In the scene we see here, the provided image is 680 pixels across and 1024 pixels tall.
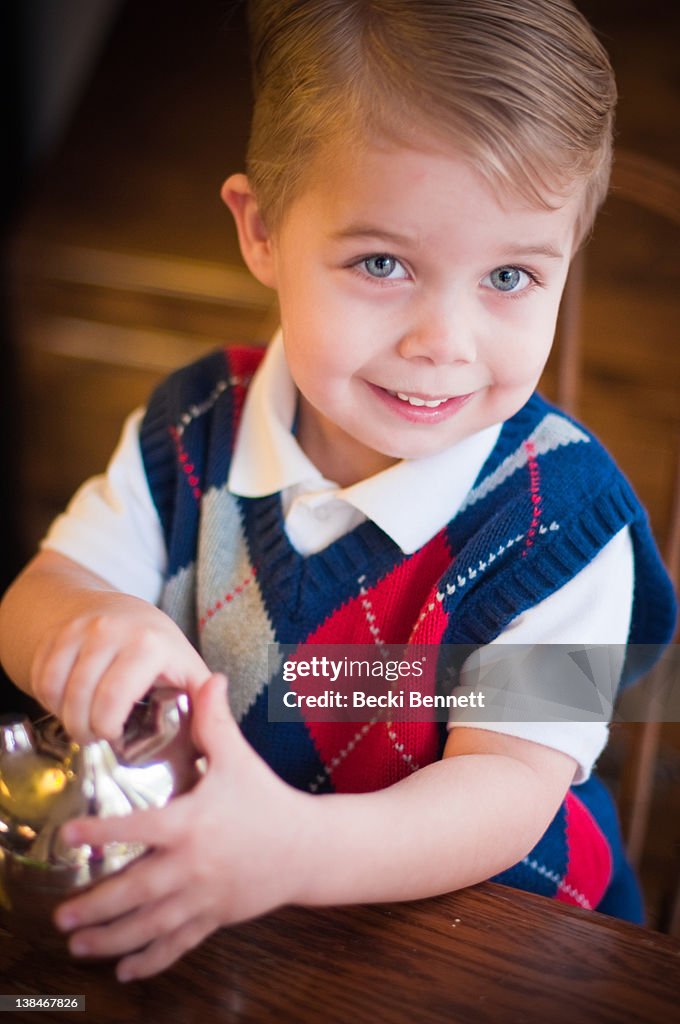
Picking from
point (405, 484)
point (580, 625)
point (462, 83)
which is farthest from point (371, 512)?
point (462, 83)

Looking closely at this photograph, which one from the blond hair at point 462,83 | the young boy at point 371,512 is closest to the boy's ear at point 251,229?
the young boy at point 371,512

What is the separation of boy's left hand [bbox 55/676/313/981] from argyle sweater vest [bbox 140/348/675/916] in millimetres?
265

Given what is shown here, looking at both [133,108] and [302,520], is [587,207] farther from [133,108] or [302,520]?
[133,108]

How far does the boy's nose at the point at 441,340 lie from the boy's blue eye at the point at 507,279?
34mm

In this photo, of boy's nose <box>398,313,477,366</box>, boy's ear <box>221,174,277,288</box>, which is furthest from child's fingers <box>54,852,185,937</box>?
boy's ear <box>221,174,277,288</box>

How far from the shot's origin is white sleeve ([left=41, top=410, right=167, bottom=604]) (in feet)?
2.94

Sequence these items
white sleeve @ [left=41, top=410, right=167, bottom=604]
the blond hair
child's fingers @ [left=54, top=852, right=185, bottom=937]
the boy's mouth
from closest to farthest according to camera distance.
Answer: child's fingers @ [left=54, top=852, right=185, bottom=937], the blond hair, the boy's mouth, white sleeve @ [left=41, top=410, right=167, bottom=604]

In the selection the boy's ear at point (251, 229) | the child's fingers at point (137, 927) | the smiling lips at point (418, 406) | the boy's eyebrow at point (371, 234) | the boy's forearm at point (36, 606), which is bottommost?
the child's fingers at point (137, 927)

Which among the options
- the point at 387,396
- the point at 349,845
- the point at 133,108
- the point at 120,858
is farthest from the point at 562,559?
the point at 133,108

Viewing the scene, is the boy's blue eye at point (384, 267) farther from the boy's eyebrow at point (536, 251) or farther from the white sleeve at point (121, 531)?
the white sleeve at point (121, 531)

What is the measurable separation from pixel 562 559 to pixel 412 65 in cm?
34

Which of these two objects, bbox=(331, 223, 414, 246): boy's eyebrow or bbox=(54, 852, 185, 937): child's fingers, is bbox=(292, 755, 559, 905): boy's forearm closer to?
bbox=(54, 852, 185, 937): child's fingers

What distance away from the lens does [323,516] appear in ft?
2.81

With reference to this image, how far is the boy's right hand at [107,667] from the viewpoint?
57cm
